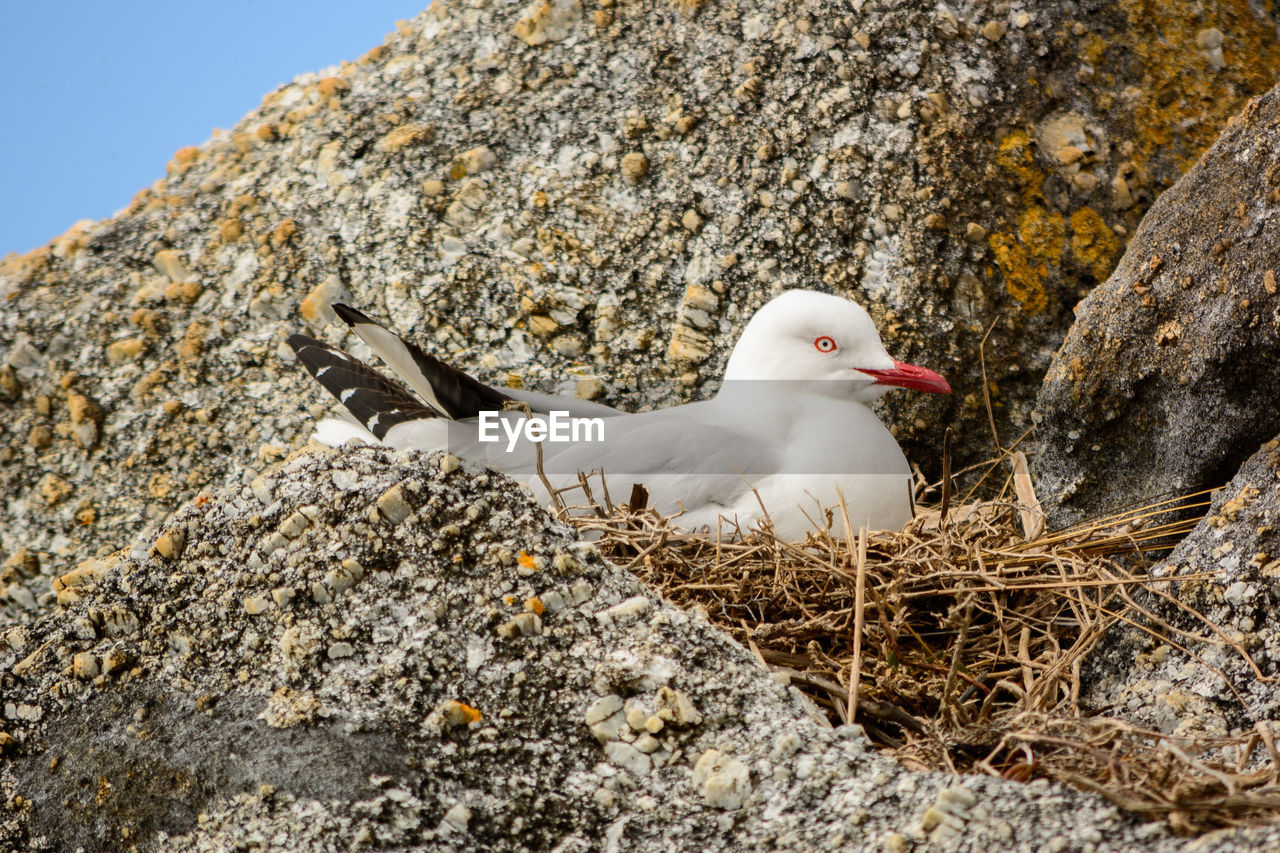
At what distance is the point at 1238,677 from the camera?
210 cm

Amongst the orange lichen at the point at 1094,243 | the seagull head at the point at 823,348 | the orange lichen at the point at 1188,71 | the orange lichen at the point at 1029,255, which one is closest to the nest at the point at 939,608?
the seagull head at the point at 823,348

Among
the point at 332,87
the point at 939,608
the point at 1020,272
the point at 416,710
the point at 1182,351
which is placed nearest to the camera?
the point at 416,710

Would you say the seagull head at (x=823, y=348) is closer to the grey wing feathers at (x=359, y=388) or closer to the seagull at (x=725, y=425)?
the seagull at (x=725, y=425)

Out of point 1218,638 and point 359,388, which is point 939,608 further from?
point 359,388

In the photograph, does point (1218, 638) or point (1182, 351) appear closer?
point (1218, 638)

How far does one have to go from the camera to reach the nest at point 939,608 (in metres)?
2.15

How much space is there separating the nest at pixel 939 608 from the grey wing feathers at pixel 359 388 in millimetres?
637

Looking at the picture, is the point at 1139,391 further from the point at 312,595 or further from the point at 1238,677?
the point at 312,595

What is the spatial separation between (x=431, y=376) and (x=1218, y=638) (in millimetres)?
1976

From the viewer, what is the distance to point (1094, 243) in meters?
3.59

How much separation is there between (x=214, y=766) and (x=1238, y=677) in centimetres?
177

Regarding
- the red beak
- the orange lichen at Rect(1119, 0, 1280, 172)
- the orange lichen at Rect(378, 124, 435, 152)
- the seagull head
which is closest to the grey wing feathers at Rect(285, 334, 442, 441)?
the orange lichen at Rect(378, 124, 435, 152)

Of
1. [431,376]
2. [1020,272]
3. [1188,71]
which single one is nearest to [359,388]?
[431,376]

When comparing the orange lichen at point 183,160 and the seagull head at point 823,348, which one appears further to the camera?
the orange lichen at point 183,160
